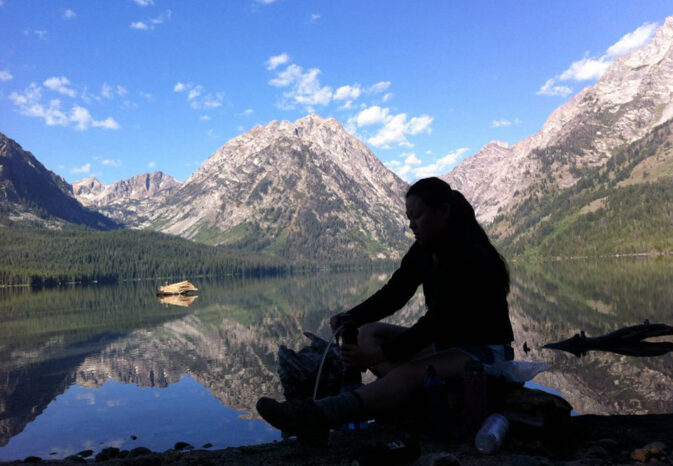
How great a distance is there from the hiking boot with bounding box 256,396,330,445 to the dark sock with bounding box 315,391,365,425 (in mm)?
82

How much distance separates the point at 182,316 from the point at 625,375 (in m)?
44.5

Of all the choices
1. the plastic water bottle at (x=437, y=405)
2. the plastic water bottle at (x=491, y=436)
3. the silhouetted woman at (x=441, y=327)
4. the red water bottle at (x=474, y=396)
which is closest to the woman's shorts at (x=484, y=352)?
the silhouetted woman at (x=441, y=327)

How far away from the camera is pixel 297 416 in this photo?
7066mm

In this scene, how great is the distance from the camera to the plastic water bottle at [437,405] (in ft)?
23.0

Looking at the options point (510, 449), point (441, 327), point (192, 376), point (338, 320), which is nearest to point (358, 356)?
point (338, 320)

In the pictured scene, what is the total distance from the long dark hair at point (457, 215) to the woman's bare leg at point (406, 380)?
137cm

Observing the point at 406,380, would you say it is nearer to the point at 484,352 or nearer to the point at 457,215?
the point at 484,352

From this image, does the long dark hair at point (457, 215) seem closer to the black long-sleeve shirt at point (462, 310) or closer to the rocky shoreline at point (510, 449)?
the black long-sleeve shirt at point (462, 310)

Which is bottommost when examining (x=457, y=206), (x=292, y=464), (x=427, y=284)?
(x=292, y=464)

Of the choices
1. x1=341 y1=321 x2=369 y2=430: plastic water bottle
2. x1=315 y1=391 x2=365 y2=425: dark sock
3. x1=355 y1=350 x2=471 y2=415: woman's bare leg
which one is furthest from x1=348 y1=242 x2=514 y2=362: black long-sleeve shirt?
x1=341 y1=321 x2=369 y2=430: plastic water bottle

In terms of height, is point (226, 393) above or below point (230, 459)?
below

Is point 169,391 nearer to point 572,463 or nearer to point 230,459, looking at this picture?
point 230,459

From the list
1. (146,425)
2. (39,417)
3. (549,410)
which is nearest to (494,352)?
(549,410)

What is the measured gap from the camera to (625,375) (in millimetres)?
16703
